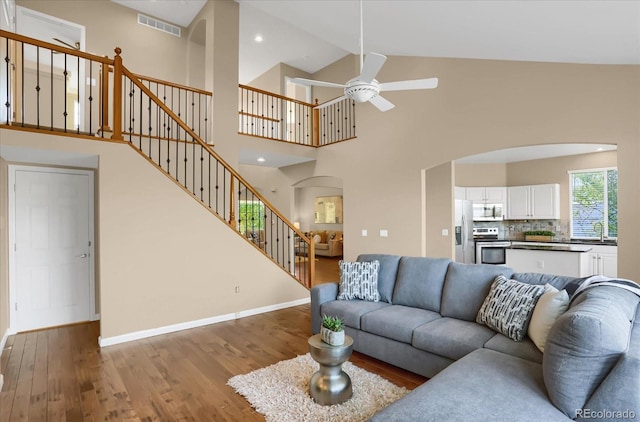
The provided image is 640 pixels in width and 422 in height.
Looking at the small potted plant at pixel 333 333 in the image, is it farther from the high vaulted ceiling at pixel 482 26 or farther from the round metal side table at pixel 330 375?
the high vaulted ceiling at pixel 482 26

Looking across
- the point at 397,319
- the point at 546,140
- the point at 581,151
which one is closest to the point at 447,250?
the point at 546,140

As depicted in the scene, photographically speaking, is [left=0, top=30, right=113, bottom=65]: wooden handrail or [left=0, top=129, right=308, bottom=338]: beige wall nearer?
[left=0, top=30, right=113, bottom=65]: wooden handrail

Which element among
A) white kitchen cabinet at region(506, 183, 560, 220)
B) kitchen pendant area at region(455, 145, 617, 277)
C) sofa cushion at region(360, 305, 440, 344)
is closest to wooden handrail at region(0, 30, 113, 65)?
Result: sofa cushion at region(360, 305, 440, 344)

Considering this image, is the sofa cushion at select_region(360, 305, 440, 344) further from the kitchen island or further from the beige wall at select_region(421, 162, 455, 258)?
the beige wall at select_region(421, 162, 455, 258)

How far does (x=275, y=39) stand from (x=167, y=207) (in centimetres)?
551

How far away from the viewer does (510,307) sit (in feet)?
8.43

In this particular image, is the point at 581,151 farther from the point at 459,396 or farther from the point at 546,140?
the point at 459,396

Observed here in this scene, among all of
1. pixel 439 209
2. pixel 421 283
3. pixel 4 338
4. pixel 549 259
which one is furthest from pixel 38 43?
pixel 549 259

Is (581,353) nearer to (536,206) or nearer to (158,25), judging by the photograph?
(536,206)

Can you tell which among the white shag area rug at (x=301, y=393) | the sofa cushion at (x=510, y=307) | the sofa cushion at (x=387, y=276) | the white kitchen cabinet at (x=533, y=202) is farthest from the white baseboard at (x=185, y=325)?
the white kitchen cabinet at (x=533, y=202)

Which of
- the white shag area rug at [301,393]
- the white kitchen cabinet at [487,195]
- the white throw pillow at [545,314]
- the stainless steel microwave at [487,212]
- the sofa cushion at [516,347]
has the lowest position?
the white shag area rug at [301,393]

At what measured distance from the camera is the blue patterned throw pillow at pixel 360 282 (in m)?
3.74

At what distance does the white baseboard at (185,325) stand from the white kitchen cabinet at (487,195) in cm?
546

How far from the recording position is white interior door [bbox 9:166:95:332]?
4148mm
